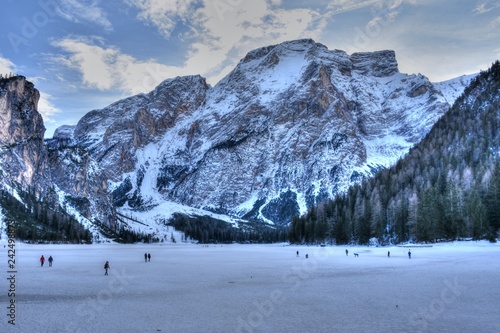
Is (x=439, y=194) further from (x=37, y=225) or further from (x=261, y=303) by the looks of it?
(x=37, y=225)

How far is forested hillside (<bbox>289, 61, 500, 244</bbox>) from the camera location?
310 ft

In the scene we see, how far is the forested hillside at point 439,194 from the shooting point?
9444 cm

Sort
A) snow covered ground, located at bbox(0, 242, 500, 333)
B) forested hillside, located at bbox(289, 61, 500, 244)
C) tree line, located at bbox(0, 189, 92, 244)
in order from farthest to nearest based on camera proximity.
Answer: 1. tree line, located at bbox(0, 189, 92, 244)
2. forested hillside, located at bbox(289, 61, 500, 244)
3. snow covered ground, located at bbox(0, 242, 500, 333)

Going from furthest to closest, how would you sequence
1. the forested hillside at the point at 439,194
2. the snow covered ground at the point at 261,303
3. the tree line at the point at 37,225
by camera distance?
the tree line at the point at 37,225, the forested hillside at the point at 439,194, the snow covered ground at the point at 261,303

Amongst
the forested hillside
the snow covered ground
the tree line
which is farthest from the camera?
the tree line

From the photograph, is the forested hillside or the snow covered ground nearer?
the snow covered ground

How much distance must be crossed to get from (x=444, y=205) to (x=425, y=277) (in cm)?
6708

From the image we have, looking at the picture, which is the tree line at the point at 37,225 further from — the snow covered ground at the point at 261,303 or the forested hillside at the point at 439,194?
the snow covered ground at the point at 261,303

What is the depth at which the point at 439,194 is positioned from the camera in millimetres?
104688

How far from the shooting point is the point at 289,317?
22.8m

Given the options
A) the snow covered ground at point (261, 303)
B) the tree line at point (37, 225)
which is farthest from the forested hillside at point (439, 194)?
the tree line at point (37, 225)

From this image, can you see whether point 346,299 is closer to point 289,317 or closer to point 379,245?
point 289,317

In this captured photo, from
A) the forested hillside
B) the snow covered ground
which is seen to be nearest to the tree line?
the forested hillside

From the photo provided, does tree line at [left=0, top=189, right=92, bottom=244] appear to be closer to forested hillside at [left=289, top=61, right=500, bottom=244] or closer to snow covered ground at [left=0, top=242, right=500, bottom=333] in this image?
forested hillside at [left=289, top=61, right=500, bottom=244]
